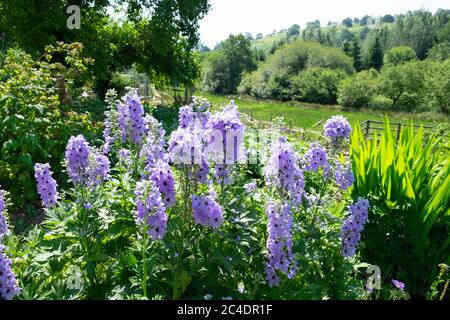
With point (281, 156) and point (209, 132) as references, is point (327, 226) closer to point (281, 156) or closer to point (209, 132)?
point (281, 156)

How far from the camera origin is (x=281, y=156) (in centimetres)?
233

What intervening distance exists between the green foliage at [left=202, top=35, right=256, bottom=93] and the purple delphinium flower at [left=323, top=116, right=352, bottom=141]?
61950 mm

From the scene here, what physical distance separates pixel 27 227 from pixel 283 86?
183ft

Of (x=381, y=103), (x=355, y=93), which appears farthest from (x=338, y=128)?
(x=355, y=93)

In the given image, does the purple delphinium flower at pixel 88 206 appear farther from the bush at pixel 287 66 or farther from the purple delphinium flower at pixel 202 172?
the bush at pixel 287 66

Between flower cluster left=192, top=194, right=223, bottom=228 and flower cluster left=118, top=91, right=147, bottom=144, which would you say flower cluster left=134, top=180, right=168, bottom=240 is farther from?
flower cluster left=118, top=91, right=147, bottom=144

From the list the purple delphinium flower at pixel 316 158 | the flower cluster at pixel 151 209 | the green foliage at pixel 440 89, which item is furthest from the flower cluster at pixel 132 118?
the green foliage at pixel 440 89

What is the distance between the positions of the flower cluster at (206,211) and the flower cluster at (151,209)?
187mm

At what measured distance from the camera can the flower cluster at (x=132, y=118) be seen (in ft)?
9.36

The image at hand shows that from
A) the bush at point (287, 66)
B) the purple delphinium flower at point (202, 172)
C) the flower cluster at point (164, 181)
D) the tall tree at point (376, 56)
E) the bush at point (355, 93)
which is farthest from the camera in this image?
the tall tree at point (376, 56)

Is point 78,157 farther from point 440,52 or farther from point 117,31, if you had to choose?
point 440,52

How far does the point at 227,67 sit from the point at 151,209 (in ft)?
216

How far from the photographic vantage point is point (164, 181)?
2240mm
